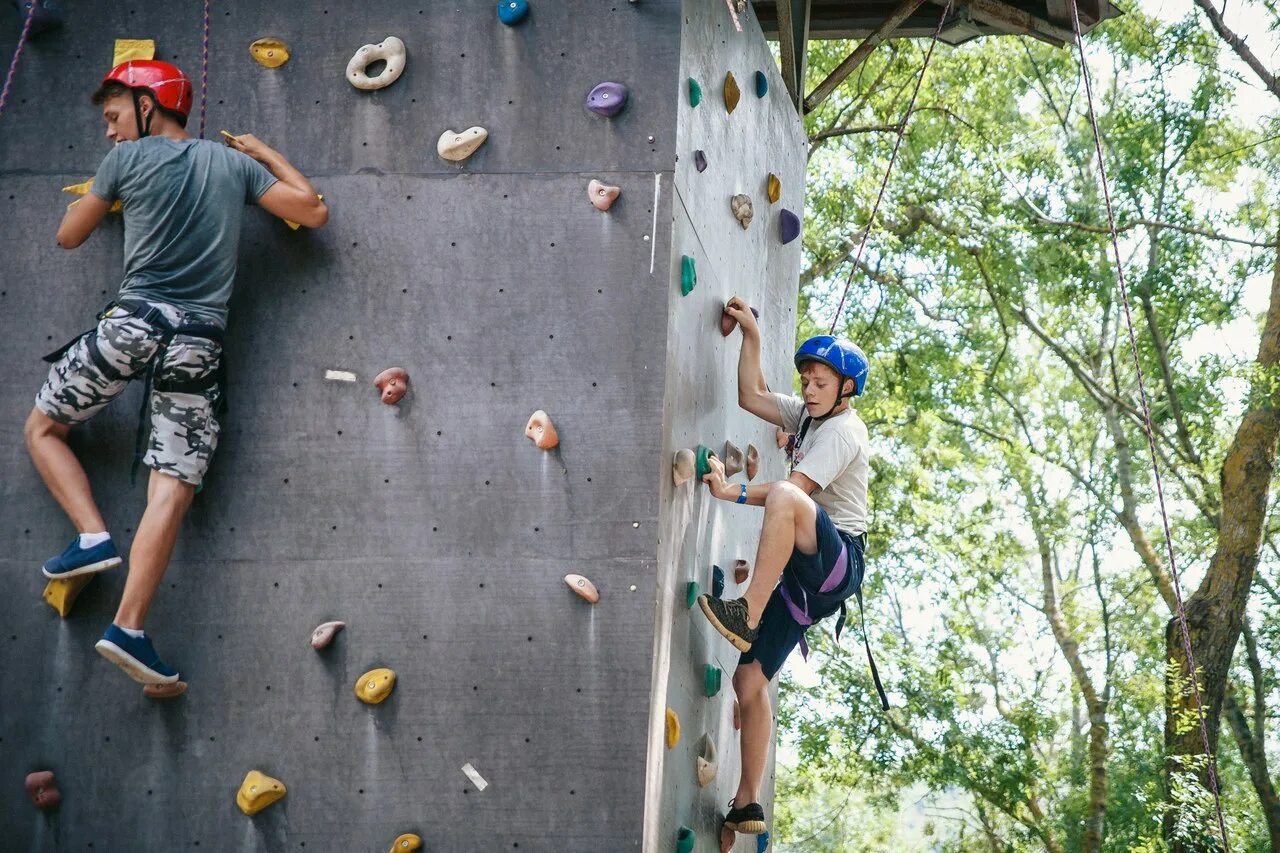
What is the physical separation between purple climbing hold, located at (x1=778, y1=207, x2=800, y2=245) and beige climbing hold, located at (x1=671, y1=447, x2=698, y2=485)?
1906 millimetres

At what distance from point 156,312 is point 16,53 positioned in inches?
47.3

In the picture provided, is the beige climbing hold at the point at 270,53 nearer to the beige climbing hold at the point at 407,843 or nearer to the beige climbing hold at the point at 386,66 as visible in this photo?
the beige climbing hold at the point at 386,66

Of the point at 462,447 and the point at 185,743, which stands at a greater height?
the point at 462,447

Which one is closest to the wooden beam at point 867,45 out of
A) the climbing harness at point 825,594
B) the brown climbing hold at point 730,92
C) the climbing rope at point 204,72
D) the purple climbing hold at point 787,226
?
the purple climbing hold at point 787,226

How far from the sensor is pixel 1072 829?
46.2ft

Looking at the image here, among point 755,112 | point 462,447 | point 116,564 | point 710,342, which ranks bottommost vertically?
point 116,564

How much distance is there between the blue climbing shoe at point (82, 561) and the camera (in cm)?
441

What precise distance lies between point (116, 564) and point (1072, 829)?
11.7 metres

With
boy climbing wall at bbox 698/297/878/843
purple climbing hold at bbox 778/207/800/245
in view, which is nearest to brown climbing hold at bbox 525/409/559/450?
boy climbing wall at bbox 698/297/878/843

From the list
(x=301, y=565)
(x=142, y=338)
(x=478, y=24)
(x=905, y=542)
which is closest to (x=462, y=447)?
(x=301, y=565)

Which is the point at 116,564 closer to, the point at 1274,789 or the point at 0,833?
the point at 0,833

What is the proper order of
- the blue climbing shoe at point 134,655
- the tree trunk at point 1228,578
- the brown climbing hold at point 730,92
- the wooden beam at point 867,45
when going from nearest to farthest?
1. the blue climbing shoe at point 134,655
2. the brown climbing hold at point 730,92
3. the wooden beam at point 867,45
4. the tree trunk at point 1228,578

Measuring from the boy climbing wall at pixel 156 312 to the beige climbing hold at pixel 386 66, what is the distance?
412 mm

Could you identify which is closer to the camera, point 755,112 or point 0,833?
point 0,833
